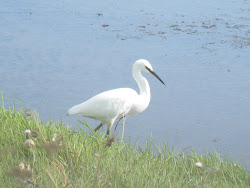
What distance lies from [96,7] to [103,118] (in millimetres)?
7031

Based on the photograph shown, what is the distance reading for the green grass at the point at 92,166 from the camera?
3.13 m

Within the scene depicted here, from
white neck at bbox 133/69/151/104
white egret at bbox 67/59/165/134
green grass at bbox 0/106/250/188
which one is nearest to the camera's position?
green grass at bbox 0/106/250/188

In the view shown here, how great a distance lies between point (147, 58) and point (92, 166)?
5279mm

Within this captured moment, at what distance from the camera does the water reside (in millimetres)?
6125

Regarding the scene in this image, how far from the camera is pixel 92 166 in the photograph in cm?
329

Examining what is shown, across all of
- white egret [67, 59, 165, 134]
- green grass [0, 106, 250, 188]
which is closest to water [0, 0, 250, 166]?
white egret [67, 59, 165, 134]

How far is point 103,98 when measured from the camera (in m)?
5.66

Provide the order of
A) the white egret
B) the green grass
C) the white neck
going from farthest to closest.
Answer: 1. the white neck
2. the white egret
3. the green grass

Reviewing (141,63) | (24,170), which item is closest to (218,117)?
(141,63)

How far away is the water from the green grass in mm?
828

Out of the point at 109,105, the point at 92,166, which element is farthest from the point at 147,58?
the point at 92,166

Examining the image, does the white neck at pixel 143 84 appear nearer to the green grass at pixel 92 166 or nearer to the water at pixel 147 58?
the water at pixel 147 58

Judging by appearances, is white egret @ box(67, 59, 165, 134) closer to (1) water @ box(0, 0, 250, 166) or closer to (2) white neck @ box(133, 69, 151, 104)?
(2) white neck @ box(133, 69, 151, 104)

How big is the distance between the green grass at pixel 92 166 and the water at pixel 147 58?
83cm
